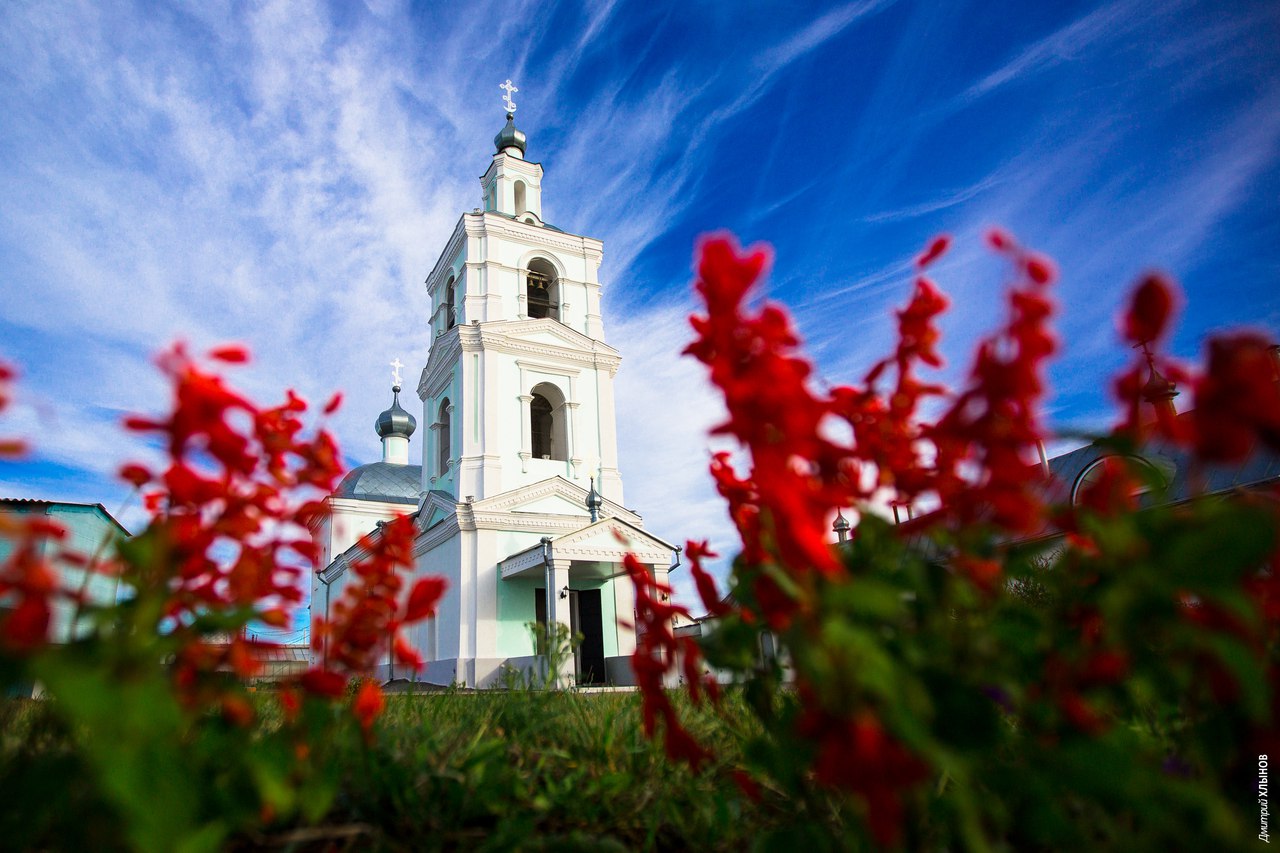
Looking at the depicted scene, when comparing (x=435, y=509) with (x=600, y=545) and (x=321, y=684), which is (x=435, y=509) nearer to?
(x=600, y=545)

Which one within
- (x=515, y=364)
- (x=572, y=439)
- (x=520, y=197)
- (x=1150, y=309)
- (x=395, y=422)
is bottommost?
(x=1150, y=309)

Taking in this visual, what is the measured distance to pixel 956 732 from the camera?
2.57 feet

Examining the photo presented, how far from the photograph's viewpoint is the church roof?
1022 inches

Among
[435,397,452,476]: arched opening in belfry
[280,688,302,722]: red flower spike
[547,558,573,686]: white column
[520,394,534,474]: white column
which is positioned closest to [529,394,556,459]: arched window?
[520,394,534,474]: white column

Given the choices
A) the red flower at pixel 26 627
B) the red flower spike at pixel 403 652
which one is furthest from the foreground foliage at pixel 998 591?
the red flower at pixel 26 627

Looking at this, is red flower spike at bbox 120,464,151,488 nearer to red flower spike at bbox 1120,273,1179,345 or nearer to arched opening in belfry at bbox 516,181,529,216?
red flower spike at bbox 1120,273,1179,345

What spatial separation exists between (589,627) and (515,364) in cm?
668

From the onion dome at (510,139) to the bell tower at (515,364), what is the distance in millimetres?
2019

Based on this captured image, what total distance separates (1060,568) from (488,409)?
54.3 ft

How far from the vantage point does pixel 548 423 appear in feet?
61.9

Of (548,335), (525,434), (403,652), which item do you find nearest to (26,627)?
(403,652)

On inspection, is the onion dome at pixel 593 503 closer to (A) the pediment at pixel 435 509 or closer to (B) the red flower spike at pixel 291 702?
(A) the pediment at pixel 435 509

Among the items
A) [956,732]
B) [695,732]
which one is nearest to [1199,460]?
[956,732]

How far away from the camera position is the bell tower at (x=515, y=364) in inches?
674
